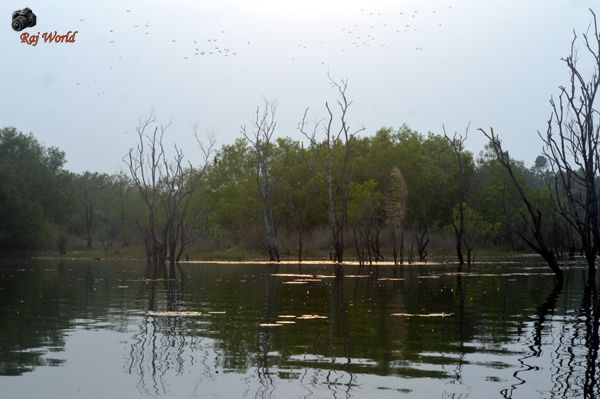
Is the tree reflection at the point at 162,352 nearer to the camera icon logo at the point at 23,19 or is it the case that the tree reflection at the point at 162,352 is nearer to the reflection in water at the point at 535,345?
the reflection in water at the point at 535,345

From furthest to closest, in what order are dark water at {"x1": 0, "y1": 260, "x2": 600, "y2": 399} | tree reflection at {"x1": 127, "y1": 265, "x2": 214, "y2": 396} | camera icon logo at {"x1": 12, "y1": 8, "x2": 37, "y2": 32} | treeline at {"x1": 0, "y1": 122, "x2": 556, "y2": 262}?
1. treeline at {"x1": 0, "y1": 122, "x2": 556, "y2": 262}
2. camera icon logo at {"x1": 12, "y1": 8, "x2": 37, "y2": 32}
3. tree reflection at {"x1": 127, "y1": 265, "x2": 214, "y2": 396}
4. dark water at {"x1": 0, "y1": 260, "x2": 600, "y2": 399}

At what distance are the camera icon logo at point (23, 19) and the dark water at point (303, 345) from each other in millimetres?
9373

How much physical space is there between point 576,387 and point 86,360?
6166mm

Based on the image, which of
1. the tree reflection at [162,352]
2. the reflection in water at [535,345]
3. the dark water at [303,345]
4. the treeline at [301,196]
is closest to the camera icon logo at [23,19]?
the dark water at [303,345]

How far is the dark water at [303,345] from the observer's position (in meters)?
8.89

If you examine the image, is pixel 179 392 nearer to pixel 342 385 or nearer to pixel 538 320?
pixel 342 385

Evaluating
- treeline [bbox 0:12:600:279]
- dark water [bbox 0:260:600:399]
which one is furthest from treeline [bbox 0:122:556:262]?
dark water [bbox 0:260:600:399]

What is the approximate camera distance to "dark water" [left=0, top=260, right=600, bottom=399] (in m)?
8.89

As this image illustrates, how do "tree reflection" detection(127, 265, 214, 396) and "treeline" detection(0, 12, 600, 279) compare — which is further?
"treeline" detection(0, 12, 600, 279)

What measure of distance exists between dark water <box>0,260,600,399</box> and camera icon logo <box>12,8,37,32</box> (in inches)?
369

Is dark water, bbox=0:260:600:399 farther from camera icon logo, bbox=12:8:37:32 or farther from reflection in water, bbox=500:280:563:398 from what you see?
camera icon logo, bbox=12:8:37:32

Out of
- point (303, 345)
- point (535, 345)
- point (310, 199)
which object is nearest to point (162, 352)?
point (303, 345)

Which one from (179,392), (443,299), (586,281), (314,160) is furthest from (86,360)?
(314,160)

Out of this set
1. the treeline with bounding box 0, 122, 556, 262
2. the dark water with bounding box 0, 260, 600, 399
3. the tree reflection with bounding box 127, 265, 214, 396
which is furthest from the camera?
the treeline with bounding box 0, 122, 556, 262
